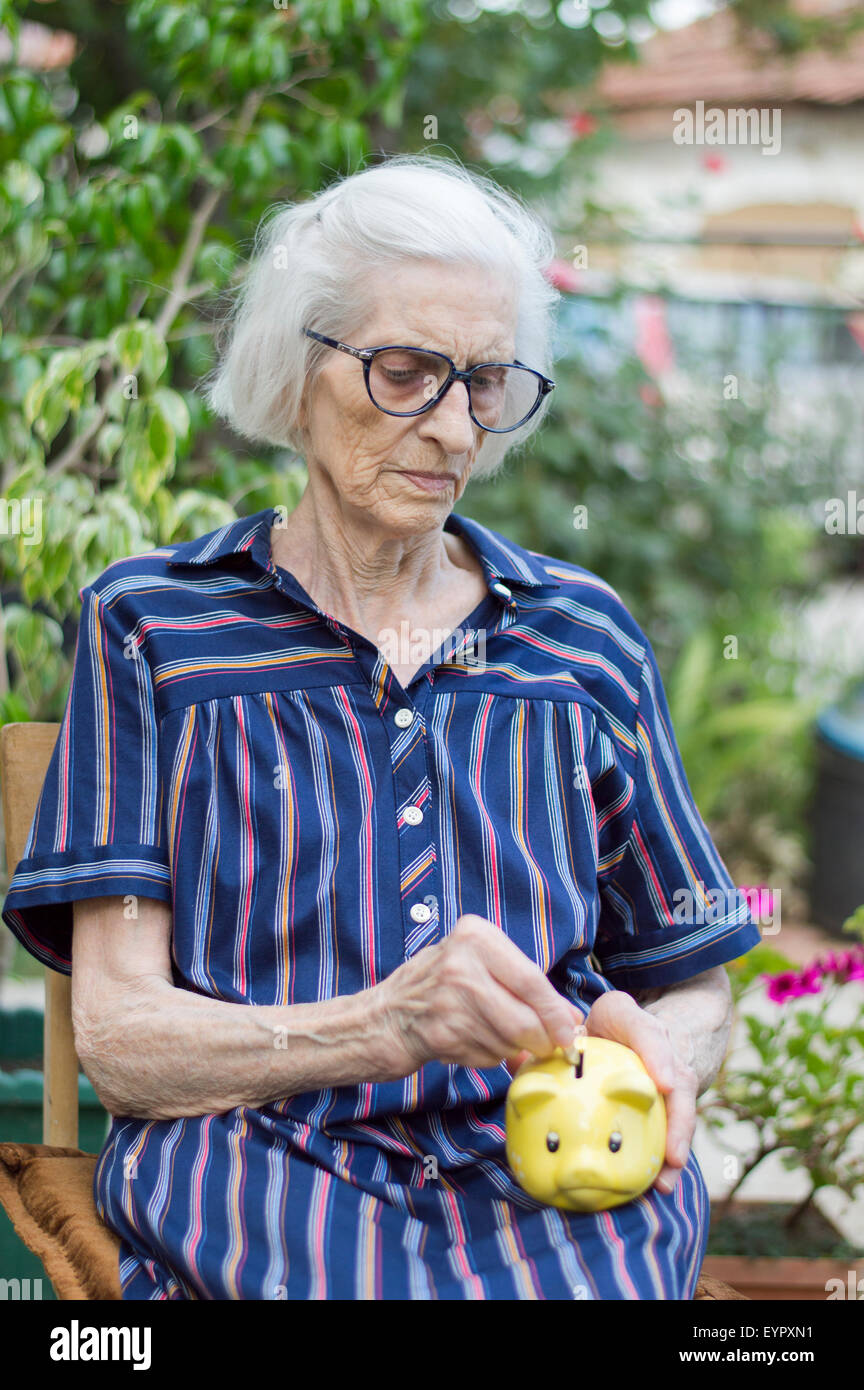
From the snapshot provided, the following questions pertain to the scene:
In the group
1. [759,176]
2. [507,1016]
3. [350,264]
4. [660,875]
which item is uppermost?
[759,176]

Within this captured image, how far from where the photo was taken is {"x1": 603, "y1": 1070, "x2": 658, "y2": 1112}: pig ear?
4.68 ft

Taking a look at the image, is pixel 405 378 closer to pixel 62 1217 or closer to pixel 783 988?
pixel 62 1217

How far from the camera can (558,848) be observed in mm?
1813

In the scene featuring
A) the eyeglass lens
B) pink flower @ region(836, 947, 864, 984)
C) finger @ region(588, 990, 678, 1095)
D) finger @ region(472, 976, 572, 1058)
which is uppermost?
the eyeglass lens

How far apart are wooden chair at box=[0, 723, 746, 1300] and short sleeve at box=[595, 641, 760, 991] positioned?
415mm

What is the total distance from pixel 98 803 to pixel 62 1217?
507 millimetres

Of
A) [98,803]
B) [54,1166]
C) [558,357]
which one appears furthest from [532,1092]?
[558,357]

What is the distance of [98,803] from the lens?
5.48ft

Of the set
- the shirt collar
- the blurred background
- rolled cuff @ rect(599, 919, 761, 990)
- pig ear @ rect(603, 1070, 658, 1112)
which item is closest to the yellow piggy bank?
pig ear @ rect(603, 1070, 658, 1112)

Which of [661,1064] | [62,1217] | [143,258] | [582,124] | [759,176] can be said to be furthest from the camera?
[759,176]

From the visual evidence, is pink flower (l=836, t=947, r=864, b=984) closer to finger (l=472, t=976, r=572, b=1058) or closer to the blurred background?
the blurred background

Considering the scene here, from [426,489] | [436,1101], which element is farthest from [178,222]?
[436,1101]

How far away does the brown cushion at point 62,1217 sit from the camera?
5.15 feet
